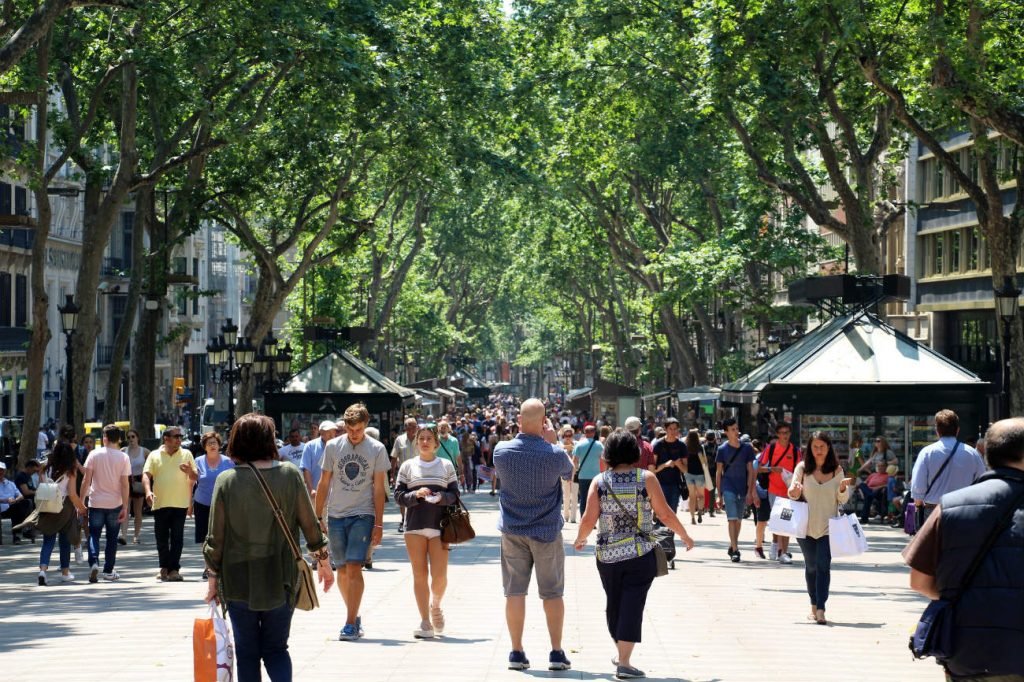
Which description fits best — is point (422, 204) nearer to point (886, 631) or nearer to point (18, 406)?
point (18, 406)

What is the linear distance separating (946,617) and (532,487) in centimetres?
490

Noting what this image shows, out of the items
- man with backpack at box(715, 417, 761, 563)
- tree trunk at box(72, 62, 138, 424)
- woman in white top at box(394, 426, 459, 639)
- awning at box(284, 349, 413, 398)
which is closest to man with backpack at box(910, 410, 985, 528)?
woman in white top at box(394, 426, 459, 639)

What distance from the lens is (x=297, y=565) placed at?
824cm

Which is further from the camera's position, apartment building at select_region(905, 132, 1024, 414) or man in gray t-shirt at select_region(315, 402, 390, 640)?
apartment building at select_region(905, 132, 1024, 414)

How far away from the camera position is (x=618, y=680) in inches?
407

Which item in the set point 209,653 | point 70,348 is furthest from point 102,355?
point 209,653

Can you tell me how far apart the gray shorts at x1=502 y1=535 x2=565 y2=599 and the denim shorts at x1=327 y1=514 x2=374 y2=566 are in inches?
72.3

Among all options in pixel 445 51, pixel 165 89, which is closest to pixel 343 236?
pixel 445 51

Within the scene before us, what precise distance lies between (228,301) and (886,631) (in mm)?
89095

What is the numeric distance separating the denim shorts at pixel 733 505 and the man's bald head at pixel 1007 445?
46.7 feet

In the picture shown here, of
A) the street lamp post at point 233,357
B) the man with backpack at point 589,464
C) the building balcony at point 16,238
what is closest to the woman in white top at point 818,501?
the man with backpack at point 589,464

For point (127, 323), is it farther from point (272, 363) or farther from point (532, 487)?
point (532, 487)

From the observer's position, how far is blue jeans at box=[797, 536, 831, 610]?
13.7 meters

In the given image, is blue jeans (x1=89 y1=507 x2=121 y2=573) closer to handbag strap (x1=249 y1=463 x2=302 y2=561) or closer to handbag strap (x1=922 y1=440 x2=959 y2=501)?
handbag strap (x1=922 y1=440 x2=959 y2=501)
